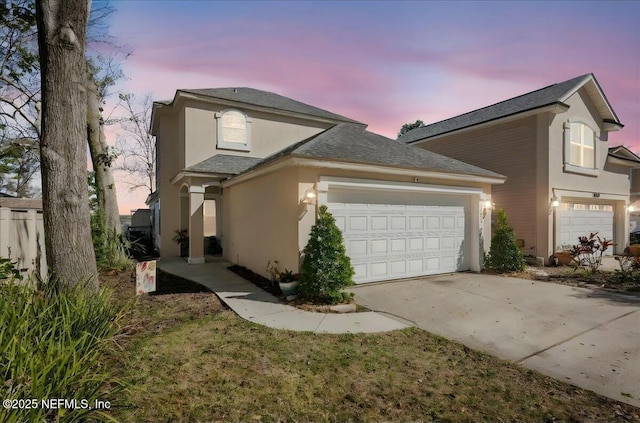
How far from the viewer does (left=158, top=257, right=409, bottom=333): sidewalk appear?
5215 mm

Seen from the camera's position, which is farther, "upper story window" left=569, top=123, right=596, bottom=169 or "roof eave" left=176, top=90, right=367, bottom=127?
"upper story window" left=569, top=123, right=596, bottom=169

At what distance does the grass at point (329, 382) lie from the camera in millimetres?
2957

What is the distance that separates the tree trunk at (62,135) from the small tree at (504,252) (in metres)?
10.6

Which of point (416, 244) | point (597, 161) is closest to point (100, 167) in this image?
point (416, 244)

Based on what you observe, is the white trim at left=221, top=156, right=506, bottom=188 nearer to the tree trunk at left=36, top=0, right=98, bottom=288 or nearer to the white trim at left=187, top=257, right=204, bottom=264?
the tree trunk at left=36, top=0, right=98, bottom=288

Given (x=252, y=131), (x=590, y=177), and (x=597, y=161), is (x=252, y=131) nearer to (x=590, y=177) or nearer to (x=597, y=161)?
(x=590, y=177)

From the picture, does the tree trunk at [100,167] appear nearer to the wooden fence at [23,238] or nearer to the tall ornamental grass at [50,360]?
the wooden fence at [23,238]

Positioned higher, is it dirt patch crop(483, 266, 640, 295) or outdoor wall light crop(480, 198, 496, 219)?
outdoor wall light crop(480, 198, 496, 219)

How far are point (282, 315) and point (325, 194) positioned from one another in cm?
291

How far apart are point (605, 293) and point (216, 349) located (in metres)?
9.18

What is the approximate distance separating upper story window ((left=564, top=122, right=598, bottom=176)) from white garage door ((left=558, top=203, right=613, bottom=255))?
1590mm

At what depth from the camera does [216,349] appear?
427cm

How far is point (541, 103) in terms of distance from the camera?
12.1m

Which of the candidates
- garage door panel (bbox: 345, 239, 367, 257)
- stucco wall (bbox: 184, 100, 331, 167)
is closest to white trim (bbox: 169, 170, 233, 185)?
stucco wall (bbox: 184, 100, 331, 167)
